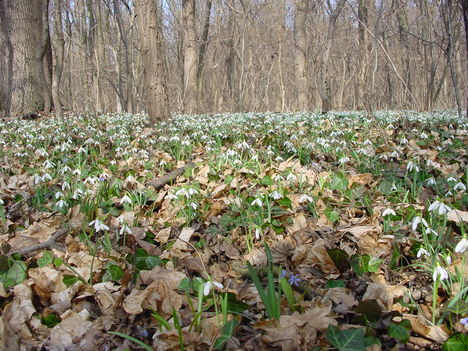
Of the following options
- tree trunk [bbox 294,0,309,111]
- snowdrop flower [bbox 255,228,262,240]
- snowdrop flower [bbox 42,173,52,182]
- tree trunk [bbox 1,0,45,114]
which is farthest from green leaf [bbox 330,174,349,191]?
tree trunk [bbox 294,0,309,111]

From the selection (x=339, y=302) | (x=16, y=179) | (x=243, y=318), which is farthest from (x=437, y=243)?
(x=16, y=179)

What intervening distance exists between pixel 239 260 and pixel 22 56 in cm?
882

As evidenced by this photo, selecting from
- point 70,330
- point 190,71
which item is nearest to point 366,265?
point 70,330

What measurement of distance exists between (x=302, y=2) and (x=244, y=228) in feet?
42.3

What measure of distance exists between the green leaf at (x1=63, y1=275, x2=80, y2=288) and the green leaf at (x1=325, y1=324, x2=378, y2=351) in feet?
3.31

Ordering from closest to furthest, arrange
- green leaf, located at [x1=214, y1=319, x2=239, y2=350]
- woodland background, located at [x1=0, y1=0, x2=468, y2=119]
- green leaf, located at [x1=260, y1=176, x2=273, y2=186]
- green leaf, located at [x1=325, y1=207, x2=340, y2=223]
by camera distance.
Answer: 1. green leaf, located at [x1=214, y1=319, x2=239, y2=350]
2. green leaf, located at [x1=325, y1=207, x2=340, y2=223]
3. green leaf, located at [x1=260, y1=176, x2=273, y2=186]
4. woodland background, located at [x1=0, y1=0, x2=468, y2=119]

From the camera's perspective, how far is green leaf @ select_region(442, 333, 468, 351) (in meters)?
1.10

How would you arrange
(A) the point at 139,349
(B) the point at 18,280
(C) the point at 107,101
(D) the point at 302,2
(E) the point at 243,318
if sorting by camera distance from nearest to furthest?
(A) the point at 139,349
(E) the point at 243,318
(B) the point at 18,280
(D) the point at 302,2
(C) the point at 107,101

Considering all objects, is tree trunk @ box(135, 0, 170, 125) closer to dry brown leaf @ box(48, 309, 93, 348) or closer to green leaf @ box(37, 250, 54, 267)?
green leaf @ box(37, 250, 54, 267)

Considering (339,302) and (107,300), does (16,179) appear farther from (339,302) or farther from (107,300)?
(339,302)

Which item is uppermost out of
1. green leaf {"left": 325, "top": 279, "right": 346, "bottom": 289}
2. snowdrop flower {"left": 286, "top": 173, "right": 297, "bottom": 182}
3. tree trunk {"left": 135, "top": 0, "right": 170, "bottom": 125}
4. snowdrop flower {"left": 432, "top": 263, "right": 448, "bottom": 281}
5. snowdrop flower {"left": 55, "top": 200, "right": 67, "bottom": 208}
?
tree trunk {"left": 135, "top": 0, "right": 170, "bottom": 125}

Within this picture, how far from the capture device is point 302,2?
13508 mm

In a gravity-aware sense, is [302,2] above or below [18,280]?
above

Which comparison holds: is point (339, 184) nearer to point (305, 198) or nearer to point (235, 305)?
point (305, 198)
